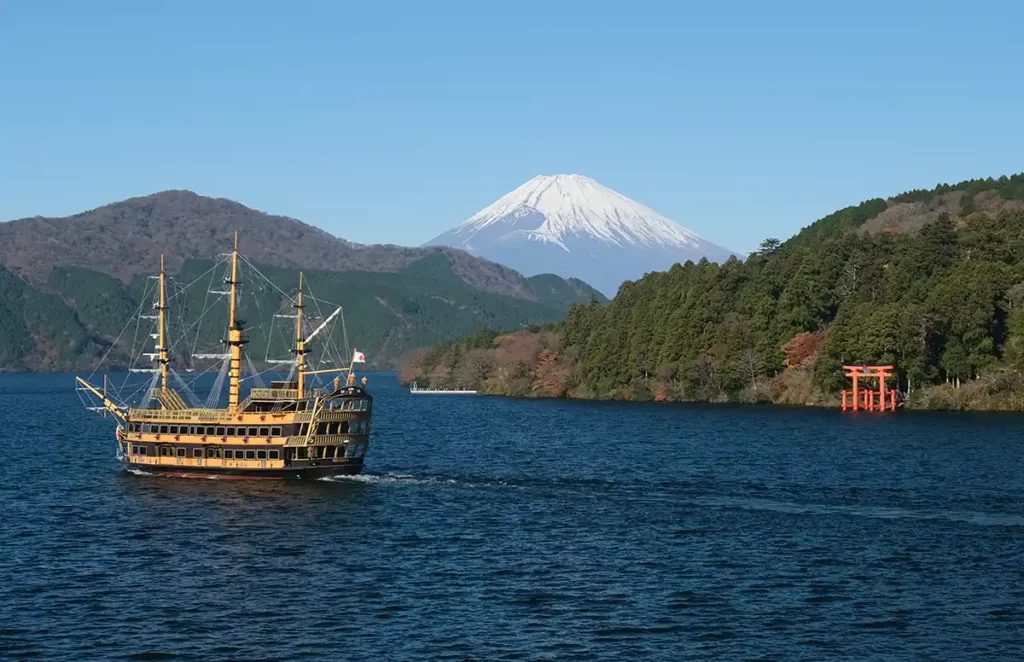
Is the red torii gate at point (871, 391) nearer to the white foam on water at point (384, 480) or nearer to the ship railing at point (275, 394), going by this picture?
the white foam on water at point (384, 480)

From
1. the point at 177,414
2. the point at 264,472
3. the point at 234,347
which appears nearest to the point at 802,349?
the point at 234,347

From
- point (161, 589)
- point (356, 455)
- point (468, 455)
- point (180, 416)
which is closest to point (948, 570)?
point (161, 589)

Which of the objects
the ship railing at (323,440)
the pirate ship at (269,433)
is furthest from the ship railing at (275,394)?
the ship railing at (323,440)

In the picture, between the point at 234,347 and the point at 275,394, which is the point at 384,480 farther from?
the point at 234,347

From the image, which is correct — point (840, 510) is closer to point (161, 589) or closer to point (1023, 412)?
point (161, 589)

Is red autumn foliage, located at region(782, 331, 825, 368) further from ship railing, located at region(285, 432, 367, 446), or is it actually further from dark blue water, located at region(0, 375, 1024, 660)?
ship railing, located at region(285, 432, 367, 446)

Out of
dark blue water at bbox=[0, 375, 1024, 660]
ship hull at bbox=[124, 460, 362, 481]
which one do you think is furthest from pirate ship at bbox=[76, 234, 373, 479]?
dark blue water at bbox=[0, 375, 1024, 660]

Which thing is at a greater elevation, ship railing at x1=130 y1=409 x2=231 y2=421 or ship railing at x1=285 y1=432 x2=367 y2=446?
ship railing at x1=130 y1=409 x2=231 y2=421

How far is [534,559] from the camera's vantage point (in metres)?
65.3

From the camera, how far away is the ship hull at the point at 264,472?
307 ft

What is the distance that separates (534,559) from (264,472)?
1327 inches

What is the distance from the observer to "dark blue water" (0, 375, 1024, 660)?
164 feet

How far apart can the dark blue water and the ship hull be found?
186 cm

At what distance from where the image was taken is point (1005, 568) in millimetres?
61562
